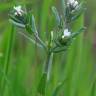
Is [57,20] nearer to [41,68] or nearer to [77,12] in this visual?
[77,12]

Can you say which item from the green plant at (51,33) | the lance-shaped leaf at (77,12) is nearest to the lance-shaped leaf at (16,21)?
the green plant at (51,33)

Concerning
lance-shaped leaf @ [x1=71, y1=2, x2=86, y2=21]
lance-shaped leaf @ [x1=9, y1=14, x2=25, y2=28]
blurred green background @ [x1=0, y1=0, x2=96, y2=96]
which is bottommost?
blurred green background @ [x1=0, y1=0, x2=96, y2=96]

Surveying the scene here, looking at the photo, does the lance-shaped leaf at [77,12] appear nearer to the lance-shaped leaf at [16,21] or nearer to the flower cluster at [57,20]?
the flower cluster at [57,20]

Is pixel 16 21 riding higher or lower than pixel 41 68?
higher

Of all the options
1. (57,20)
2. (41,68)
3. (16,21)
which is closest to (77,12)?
(57,20)

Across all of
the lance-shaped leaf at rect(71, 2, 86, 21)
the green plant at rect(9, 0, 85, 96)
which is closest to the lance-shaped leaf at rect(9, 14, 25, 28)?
the green plant at rect(9, 0, 85, 96)

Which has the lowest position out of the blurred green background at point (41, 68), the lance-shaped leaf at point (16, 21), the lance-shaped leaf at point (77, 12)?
the blurred green background at point (41, 68)

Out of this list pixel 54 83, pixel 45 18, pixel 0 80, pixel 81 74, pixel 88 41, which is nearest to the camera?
pixel 0 80

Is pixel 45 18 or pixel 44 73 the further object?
pixel 45 18

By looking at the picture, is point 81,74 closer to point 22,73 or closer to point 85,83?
point 85,83

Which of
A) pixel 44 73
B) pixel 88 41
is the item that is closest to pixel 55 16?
pixel 44 73

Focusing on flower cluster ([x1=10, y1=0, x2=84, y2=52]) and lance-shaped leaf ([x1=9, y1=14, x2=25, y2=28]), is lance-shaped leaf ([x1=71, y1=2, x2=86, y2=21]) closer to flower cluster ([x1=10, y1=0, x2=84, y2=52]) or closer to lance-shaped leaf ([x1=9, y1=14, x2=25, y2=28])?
flower cluster ([x1=10, y1=0, x2=84, y2=52])
